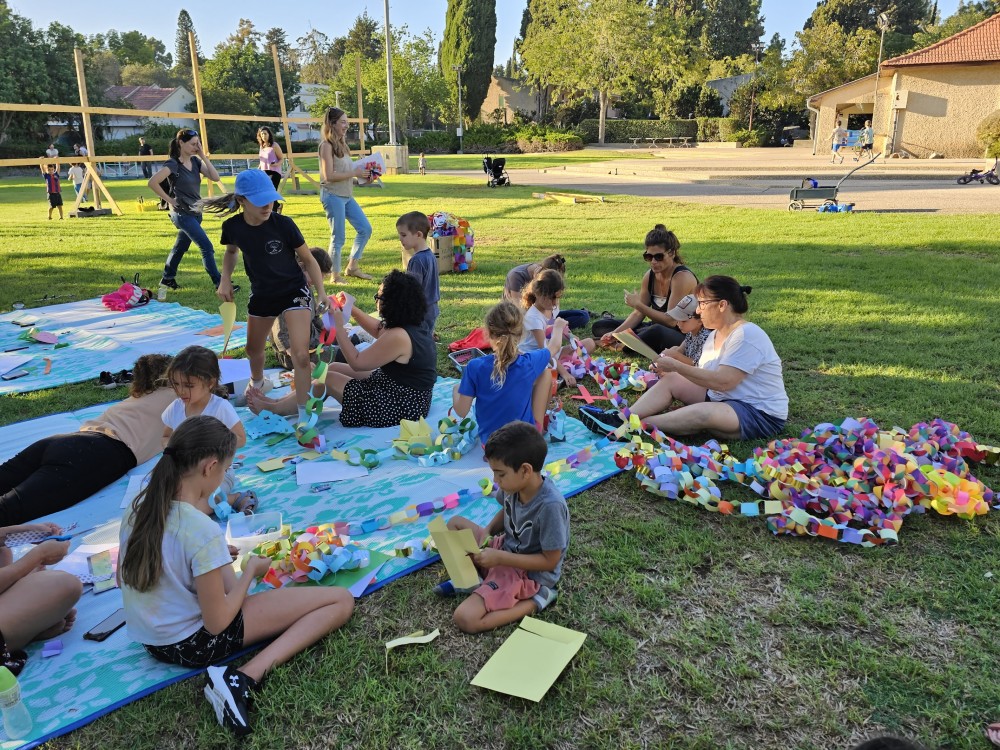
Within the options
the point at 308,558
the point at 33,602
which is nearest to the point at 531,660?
the point at 308,558

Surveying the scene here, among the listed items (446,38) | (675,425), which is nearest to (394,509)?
(675,425)

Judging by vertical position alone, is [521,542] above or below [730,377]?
below

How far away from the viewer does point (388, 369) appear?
16.7 feet

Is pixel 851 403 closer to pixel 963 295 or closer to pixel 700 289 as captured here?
pixel 700 289

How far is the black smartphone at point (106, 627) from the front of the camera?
2.97m

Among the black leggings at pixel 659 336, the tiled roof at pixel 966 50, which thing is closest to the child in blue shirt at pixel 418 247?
the black leggings at pixel 659 336

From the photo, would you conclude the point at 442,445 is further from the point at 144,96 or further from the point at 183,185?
the point at 144,96

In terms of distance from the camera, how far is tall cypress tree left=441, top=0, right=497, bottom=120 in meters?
59.2

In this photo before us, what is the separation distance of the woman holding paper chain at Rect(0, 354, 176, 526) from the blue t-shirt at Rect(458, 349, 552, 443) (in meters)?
1.89

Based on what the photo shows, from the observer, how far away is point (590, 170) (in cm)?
3053

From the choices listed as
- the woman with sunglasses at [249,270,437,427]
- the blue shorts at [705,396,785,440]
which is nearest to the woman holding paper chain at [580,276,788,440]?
the blue shorts at [705,396,785,440]

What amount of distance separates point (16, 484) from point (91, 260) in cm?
914

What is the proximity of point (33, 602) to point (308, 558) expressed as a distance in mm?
1090

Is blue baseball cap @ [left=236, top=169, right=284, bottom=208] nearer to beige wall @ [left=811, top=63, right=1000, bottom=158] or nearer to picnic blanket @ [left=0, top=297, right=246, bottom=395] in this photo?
picnic blanket @ [left=0, top=297, right=246, bottom=395]
